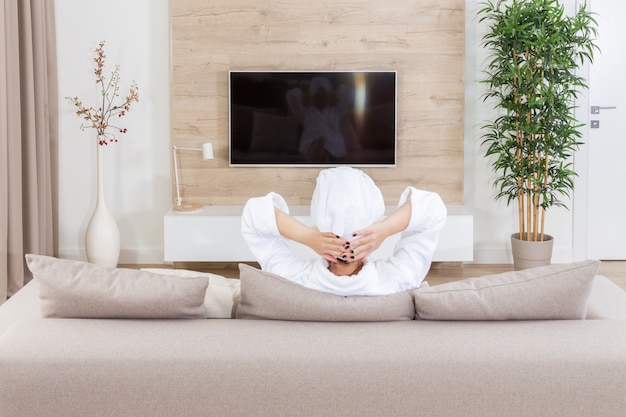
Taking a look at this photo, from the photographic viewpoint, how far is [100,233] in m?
4.89

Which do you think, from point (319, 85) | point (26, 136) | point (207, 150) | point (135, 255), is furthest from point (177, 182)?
point (319, 85)

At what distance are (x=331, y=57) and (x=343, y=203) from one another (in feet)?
10.5

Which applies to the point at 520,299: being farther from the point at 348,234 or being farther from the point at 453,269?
the point at 453,269

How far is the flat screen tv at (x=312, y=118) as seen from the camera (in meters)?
5.02

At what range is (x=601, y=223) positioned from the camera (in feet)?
17.3

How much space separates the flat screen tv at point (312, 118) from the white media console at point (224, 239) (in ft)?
1.58

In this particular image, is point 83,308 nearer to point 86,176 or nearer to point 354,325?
point 354,325

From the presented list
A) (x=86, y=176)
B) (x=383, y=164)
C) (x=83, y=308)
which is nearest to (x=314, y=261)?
(x=83, y=308)

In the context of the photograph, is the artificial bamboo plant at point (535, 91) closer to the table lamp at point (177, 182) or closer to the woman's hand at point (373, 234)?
the table lamp at point (177, 182)

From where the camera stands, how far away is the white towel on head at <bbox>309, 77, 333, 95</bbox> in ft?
16.5

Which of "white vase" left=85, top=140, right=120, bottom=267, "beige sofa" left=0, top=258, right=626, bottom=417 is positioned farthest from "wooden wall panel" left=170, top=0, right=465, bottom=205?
"beige sofa" left=0, top=258, right=626, bottom=417

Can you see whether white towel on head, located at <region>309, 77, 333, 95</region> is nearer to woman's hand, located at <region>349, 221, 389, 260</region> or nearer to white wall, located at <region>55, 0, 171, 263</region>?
white wall, located at <region>55, 0, 171, 263</region>

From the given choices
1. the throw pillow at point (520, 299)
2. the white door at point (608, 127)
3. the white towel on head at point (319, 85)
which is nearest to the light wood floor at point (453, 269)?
the white door at point (608, 127)

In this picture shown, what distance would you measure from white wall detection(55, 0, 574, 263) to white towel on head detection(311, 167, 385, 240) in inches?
130
